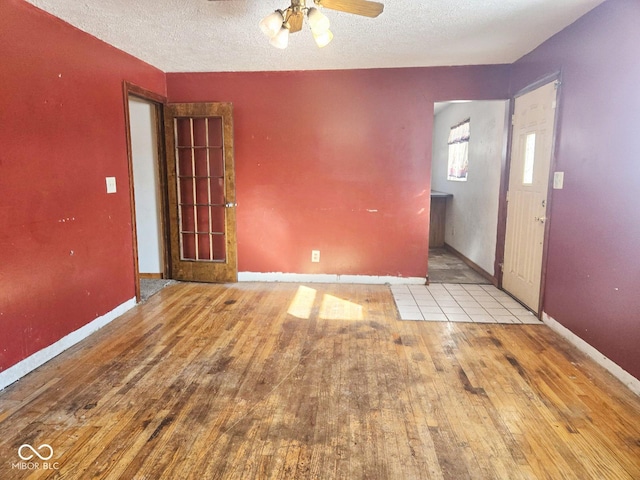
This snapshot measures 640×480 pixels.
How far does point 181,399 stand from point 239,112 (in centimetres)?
331

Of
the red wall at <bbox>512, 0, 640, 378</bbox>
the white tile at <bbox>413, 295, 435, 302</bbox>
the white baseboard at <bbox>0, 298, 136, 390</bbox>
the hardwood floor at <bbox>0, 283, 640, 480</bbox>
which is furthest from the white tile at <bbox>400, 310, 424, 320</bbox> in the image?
the white baseboard at <bbox>0, 298, 136, 390</bbox>

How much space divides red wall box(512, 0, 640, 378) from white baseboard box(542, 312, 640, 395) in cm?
4

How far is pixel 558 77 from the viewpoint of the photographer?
3.18 m

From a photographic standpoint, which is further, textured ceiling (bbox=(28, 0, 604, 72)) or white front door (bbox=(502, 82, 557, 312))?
white front door (bbox=(502, 82, 557, 312))

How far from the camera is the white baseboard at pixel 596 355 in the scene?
7.67 feet

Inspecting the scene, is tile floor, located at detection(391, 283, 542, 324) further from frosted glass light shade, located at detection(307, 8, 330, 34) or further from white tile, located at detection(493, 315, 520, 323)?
frosted glass light shade, located at detection(307, 8, 330, 34)

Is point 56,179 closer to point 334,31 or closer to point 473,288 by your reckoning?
point 334,31

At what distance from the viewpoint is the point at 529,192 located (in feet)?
12.1

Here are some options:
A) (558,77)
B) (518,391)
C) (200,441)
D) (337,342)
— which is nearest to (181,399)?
(200,441)

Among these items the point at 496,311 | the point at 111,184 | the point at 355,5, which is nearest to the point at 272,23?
the point at 355,5

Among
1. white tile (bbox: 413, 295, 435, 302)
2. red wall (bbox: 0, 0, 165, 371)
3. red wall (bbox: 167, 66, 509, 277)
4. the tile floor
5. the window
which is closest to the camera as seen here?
red wall (bbox: 0, 0, 165, 371)

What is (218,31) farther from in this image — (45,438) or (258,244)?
(45,438)

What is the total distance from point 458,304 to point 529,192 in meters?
1.26

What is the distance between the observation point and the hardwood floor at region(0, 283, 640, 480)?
1741 millimetres
